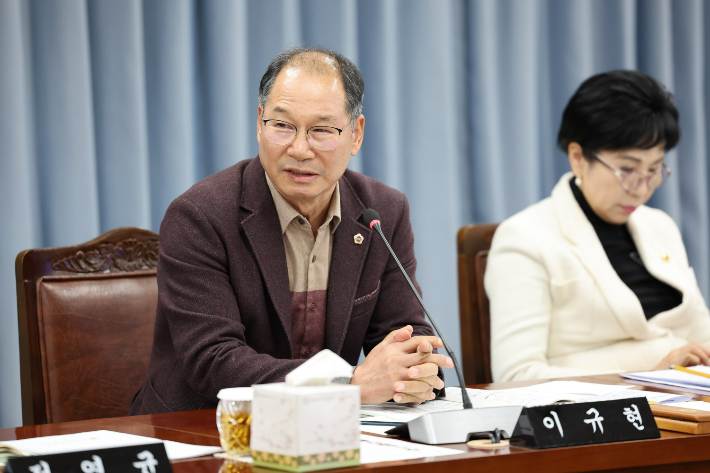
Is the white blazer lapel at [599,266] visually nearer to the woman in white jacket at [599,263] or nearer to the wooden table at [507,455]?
the woman in white jacket at [599,263]

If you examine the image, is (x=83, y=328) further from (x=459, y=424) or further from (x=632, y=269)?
(x=632, y=269)

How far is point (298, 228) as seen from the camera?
179cm

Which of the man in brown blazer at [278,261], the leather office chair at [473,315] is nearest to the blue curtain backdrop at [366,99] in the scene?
the leather office chair at [473,315]

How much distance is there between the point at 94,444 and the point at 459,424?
483 mm

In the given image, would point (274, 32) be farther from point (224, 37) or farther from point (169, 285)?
point (169, 285)

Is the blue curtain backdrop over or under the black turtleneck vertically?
over

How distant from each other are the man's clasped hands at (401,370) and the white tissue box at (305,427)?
47cm

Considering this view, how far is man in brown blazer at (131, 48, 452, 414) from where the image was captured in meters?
1.57

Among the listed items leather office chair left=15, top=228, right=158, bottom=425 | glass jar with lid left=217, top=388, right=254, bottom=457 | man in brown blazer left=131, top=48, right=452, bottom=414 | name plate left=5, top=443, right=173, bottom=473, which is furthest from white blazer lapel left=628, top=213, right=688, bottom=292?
name plate left=5, top=443, right=173, bottom=473

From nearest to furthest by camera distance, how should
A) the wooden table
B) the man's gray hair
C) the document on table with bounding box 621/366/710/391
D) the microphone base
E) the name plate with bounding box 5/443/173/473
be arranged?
1. the name plate with bounding box 5/443/173/473
2. the wooden table
3. the microphone base
4. the document on table with bounding box 621/366/710/391
5. the man's gray hair

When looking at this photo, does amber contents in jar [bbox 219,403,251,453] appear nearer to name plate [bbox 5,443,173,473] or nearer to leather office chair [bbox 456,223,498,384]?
name plate [bbox 5,443,173,473]

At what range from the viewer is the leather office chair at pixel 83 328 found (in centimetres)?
180

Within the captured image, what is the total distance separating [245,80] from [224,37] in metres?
0.15

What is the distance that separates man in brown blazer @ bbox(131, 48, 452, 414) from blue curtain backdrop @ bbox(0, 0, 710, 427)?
72cm
